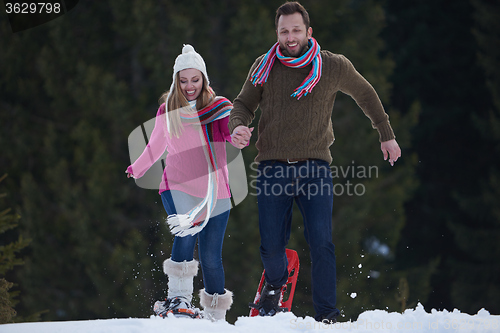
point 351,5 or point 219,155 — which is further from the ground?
point 351,5

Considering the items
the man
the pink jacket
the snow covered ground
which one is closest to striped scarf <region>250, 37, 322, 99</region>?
the man

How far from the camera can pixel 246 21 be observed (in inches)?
347

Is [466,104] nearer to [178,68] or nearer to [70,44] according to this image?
[70,44]

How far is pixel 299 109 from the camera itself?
2.91 metres

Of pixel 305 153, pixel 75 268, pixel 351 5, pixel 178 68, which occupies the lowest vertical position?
pixel 75 268

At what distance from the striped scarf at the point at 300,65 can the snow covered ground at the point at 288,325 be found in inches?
43.3

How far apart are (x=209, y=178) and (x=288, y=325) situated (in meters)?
0.94

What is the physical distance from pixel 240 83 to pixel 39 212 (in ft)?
12.5

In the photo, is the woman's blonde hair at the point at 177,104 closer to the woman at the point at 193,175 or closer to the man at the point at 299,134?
the woman at the point at 193,175

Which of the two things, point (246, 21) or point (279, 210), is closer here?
point (279, 210)

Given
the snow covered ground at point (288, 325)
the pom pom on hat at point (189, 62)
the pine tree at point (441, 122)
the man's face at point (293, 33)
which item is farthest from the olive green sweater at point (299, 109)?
the pine tree at point (441, 122)

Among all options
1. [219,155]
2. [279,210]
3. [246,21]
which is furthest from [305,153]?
[246,21]

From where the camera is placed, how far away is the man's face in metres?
2.88

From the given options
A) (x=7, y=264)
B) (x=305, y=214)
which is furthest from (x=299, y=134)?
(x=7, y=264)
